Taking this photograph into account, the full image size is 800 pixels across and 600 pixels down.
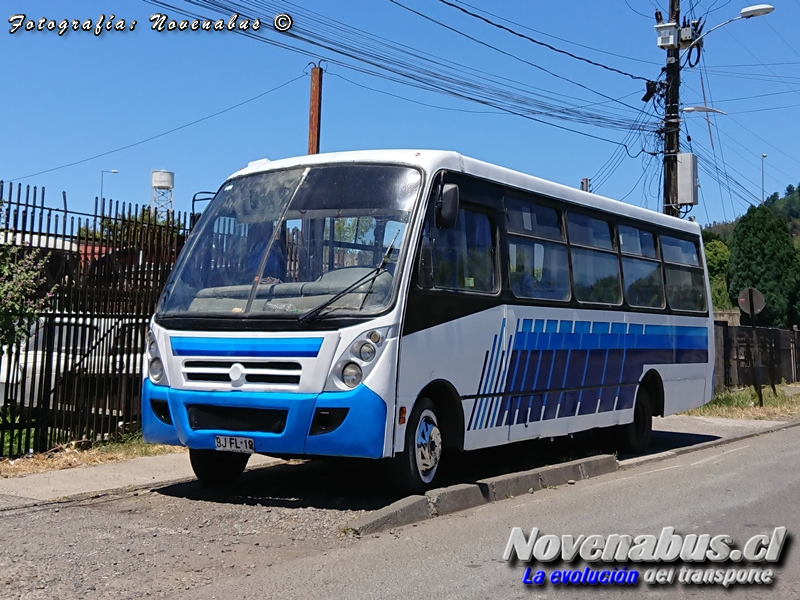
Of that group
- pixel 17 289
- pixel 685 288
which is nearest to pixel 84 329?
pixel 17 289

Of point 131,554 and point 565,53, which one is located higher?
point 565,53

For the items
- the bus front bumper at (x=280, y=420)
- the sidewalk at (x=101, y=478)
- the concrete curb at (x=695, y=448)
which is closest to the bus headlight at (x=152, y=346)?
the bus front bumper at (x=280, y=420)

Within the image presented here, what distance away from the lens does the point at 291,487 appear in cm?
921

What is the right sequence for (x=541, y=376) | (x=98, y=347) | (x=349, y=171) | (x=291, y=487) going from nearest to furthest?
(x=349, y=171) → (x=291, y=487) → (x=541, y=376) → (x=98, y=347)

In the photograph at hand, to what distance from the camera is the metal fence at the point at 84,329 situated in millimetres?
10273

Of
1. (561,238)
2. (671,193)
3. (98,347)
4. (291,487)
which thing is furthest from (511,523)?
(671,193)

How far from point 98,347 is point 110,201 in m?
1.71

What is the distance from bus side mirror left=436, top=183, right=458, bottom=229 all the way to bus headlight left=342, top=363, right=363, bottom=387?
1.51 metres

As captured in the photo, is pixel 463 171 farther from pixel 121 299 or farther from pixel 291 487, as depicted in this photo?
pixel 121 299

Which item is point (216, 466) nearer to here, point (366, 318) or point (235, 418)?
point (235, 418)

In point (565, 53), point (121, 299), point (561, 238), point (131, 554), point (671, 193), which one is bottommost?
point (131, 554)

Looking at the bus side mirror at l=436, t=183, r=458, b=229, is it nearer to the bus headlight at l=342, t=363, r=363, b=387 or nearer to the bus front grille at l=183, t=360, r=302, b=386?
the bus headlight at l=342, t=363, r=363, b=387

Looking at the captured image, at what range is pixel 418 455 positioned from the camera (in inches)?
326

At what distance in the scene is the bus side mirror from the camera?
8328 mm
